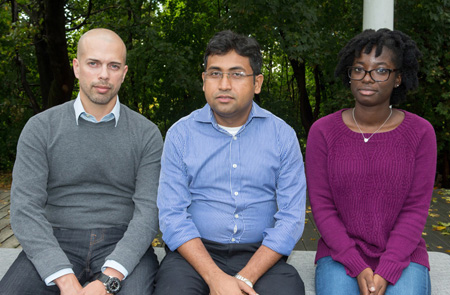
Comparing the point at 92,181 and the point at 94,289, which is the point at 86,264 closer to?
the point at 94,289

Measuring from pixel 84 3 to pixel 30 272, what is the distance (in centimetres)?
1181

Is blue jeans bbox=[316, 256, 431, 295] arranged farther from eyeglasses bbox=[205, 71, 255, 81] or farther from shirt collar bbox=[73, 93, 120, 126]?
shirt collar bbox=[73, 93, 120, 126]

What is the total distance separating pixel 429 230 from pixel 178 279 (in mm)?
4898

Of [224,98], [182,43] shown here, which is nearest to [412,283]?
[224,98]

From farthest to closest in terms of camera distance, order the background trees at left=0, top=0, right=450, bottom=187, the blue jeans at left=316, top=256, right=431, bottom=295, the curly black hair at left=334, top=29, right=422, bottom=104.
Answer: the background trees at left=0, top=0, right=450, bottom=187 < the curly black hair at left=334, top=29, right=422, bottom=104 < the blue jeans at left=316, top=256, right=431, bottom=295

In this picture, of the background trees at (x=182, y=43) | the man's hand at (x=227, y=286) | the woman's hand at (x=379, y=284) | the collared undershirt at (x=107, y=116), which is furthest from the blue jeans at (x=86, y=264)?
the background trees at (x=182, y=43)

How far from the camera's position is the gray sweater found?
284 centimetres

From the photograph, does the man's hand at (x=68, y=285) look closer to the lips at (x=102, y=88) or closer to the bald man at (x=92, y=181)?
the bald man at (x=92, y=181)

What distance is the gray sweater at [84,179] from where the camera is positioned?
2.84 meters

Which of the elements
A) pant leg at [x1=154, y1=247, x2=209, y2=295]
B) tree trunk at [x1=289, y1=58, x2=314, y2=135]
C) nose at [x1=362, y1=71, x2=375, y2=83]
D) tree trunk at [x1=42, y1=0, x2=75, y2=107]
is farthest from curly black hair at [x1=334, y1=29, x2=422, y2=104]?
tree trunk at [x1=289, y1=58, x2=314, y2=135]

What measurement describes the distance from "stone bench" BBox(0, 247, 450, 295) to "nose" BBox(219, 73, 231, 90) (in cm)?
137

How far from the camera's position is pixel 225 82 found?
286cm

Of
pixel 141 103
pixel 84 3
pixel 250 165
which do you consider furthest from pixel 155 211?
pixel 141 103

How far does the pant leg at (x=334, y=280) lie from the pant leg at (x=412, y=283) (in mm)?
206
